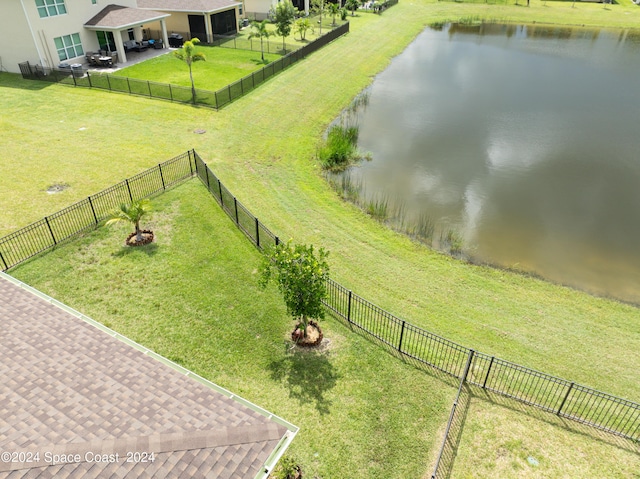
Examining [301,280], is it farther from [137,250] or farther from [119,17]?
[119,17]

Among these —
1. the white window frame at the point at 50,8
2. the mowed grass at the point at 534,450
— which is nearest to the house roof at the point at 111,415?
the mowed grass at the point at 534,450

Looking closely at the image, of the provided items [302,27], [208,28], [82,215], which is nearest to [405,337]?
[82,215]

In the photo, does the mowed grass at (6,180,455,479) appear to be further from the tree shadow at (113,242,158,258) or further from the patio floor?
the patio floor

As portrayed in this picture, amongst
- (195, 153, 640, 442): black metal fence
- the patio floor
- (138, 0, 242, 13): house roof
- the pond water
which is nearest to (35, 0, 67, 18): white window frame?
the patio floor

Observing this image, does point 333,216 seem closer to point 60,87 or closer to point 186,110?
point 186,110

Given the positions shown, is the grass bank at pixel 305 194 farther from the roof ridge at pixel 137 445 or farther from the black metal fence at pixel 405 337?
the roof ridge at pixel 137 445

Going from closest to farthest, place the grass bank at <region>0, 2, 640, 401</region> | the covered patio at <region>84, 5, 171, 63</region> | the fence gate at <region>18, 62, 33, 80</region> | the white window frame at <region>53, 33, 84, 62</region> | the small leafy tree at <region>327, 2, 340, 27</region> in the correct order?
the grass bank at <region>0, 2, 640, 401</region>, the fence gate at <region>18, 62, 33, 80</region>, the white window frame at <region>53, 33, 84, 62</region>, the covered patio at <region>84, 5, 171, 63</region>, the small leafy tree at <region>327, 2, 340, 27</region>

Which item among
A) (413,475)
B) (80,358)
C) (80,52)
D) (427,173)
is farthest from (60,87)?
(413,475)
